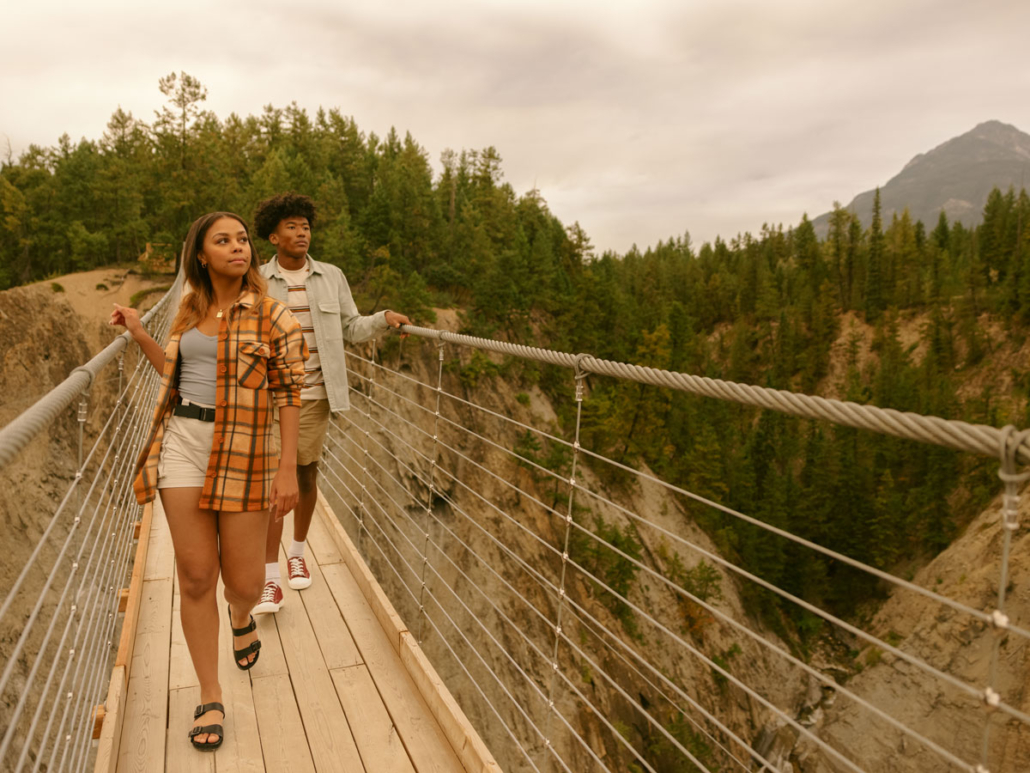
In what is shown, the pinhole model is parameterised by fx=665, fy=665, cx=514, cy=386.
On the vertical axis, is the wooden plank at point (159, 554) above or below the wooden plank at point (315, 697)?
above

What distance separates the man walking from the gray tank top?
843mm

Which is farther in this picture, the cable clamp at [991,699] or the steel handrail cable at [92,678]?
the steel handrail cable at [92,678]

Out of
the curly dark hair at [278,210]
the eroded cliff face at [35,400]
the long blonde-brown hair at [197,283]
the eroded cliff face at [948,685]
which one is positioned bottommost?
the eroded cliff face at [948,685]

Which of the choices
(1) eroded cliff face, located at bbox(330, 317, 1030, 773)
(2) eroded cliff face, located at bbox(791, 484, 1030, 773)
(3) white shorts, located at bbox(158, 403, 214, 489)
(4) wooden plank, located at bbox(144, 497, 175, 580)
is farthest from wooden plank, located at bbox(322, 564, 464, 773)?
(2) eroded cliff face, located at bbox(791, 484, 1030, 773)

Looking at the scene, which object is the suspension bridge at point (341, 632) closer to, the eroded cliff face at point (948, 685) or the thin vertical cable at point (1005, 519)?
the thin vertical cable at point (1005, 519)

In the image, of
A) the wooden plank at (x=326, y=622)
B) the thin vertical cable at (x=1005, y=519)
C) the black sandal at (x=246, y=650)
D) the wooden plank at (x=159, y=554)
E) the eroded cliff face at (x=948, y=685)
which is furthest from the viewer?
the eroded cliff face at (x=948, y=685)

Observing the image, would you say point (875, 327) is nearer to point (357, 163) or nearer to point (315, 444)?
point (357, 163)

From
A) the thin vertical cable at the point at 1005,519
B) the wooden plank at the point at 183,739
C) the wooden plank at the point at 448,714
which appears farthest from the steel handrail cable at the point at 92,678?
the thin vertical cable at the point at 1005,519

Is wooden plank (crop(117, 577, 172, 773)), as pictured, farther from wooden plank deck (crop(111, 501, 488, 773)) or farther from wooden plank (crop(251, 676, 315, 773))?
wooden plank (crop(251, 676, 315, 773))

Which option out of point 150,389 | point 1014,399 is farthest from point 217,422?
point 1014,399

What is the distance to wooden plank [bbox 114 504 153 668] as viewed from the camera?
2496 mm

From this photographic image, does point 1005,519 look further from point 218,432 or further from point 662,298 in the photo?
point 662,298

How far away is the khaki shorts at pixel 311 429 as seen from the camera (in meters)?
2.86

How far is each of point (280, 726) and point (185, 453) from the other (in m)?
1.02
